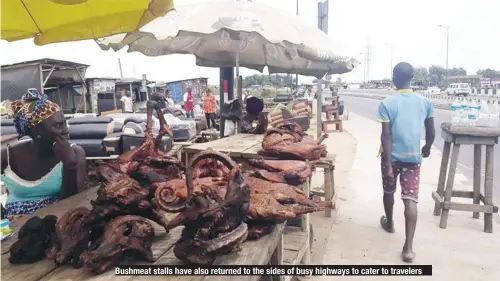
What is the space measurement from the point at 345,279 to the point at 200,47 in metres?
3.83

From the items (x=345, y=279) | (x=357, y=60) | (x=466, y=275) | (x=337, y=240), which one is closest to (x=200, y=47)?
(x=357, y=60)

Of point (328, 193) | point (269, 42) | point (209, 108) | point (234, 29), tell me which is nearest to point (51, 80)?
point (209, 108)

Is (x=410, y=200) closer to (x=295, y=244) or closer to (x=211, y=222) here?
(x=295, y=244)

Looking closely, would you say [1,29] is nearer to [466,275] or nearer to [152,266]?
[152,266]

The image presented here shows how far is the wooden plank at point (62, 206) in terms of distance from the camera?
1.87 m

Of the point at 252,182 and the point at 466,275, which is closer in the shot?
the point at 252,182

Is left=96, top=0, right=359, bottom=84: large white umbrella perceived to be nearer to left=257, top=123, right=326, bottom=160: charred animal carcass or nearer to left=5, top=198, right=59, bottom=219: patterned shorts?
left=257, top=123, right=326, bottom=160: charred animal carcass

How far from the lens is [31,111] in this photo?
6.73 ft

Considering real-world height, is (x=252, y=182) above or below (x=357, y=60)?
below

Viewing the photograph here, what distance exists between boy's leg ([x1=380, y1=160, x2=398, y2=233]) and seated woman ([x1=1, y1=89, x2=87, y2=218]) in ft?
10.5

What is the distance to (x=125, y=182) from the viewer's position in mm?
1591

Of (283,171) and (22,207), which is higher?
(283,171)

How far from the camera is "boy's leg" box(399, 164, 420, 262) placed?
12.7 feet

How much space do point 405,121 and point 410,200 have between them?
32.3 inches
